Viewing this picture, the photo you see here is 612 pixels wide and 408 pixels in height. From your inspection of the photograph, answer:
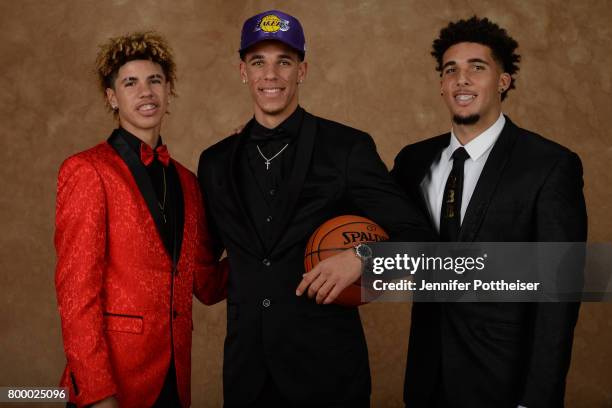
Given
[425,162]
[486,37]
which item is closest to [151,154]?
[425,162]

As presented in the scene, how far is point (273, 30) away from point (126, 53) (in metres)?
0.63

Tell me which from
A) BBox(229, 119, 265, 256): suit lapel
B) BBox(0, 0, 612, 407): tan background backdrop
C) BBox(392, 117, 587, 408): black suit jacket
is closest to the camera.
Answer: BBox(392, 117, 587, 408): black suit jacket

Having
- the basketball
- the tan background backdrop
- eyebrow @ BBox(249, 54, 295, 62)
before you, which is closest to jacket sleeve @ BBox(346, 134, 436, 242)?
the basketball

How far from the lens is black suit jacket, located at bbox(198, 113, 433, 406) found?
2.67m

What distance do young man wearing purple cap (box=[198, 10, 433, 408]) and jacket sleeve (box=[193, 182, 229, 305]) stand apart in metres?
0.15

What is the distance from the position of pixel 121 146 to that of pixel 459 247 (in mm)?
1407

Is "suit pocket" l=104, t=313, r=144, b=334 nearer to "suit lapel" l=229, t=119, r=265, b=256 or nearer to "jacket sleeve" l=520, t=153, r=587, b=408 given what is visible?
"suit lapel" l=229, t=119, r=265, b=256

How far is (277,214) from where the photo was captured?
2.70 m

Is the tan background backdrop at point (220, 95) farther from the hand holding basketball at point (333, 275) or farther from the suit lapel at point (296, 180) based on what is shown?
the hand holding basketball at point (333, 275)

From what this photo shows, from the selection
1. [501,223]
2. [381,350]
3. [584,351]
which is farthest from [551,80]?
[501,223]

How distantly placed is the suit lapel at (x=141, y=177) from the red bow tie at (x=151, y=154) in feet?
0.09

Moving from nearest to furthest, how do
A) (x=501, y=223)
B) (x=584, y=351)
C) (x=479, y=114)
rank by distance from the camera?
(x=501, y=223)
(x=479, y=114)
(x=584, y=351)

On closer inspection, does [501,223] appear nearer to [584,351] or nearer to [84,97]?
[584,351]

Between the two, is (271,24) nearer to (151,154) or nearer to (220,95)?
(151,154)
